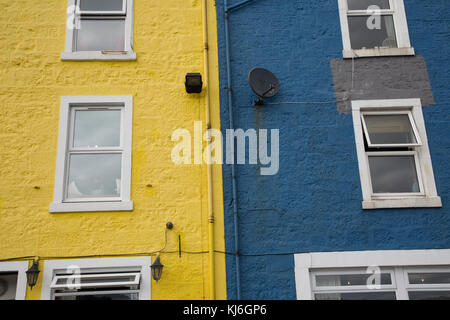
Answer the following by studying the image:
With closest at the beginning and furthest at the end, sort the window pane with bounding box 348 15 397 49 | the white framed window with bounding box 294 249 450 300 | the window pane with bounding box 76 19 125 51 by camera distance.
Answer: the white framed window with bounding box 294 249 450 300 < the window pane with bounding box 76 19 125 51 < the window pane with bounding box 348 15 397 49

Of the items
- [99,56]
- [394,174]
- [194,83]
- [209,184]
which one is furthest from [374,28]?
[99,56]

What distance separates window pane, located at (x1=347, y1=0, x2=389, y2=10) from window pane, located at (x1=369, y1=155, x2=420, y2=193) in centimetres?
295

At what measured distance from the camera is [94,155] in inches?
259

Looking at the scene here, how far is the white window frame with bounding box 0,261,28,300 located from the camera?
572 centimetres

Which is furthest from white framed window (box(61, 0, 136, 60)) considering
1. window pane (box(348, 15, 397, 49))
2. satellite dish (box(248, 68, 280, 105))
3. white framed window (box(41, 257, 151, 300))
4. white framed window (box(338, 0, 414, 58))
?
window pane (box(348, 15, 397, 49))

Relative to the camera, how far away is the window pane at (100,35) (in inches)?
281

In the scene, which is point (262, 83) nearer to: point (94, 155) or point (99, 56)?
point (99, 56)

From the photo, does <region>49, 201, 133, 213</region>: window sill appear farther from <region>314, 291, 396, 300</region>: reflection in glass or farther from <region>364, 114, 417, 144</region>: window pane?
<region>364, 114, 417, 144</region>: window pane

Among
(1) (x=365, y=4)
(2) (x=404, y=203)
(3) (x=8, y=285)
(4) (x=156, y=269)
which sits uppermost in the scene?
(1) (x=365, y=4)

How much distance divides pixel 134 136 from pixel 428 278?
500 cm

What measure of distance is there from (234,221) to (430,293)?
3093 mm

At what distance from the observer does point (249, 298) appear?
19.4 ft

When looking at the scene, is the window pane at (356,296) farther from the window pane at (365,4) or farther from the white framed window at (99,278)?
the window pane at (365,4)

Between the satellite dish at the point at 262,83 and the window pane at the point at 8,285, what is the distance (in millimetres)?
4613
